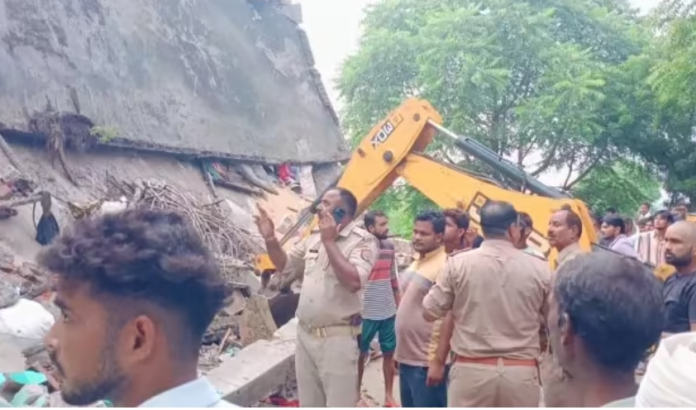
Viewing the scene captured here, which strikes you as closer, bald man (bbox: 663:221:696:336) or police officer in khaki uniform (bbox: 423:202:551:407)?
police officer in khaki uniform (bbox: 423:202:551:407)

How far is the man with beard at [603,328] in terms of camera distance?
2.03 m

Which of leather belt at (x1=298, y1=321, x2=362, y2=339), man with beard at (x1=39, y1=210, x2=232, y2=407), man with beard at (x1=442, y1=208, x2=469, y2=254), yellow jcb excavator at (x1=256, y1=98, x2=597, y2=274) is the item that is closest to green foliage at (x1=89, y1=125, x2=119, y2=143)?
yellow jcb excavator at (x1=256, y1=98, x2=597, y2=274)

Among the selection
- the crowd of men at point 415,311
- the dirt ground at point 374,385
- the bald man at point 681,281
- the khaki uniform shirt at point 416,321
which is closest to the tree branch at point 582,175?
the crowd of men at point 415,311

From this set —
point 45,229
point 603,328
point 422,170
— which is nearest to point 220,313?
point 422,170

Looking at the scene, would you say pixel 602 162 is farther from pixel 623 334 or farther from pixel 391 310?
pixel 623 334

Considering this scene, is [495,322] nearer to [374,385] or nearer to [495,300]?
[495,300]

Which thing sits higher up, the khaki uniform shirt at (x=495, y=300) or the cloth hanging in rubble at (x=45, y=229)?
the cloth hanging in rubble at (x=45, y=229)

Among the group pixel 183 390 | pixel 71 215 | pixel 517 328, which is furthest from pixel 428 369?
→ pixel 71 215

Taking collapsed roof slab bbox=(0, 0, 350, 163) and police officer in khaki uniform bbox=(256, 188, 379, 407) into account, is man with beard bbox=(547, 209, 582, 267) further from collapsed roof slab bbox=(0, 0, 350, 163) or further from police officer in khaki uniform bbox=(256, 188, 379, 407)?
collapsed roof slab bbox=(0, 0, 350, 163)

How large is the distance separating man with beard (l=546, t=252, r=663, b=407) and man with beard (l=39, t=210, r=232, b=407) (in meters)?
0.91

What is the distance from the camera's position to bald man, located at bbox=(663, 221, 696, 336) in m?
4.27

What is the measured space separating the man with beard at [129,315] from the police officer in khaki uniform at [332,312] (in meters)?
2.74

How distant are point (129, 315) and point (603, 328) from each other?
3.81ft

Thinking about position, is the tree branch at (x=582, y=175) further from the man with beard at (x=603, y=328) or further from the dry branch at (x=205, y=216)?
the man with beard at (x=603, y=328)
